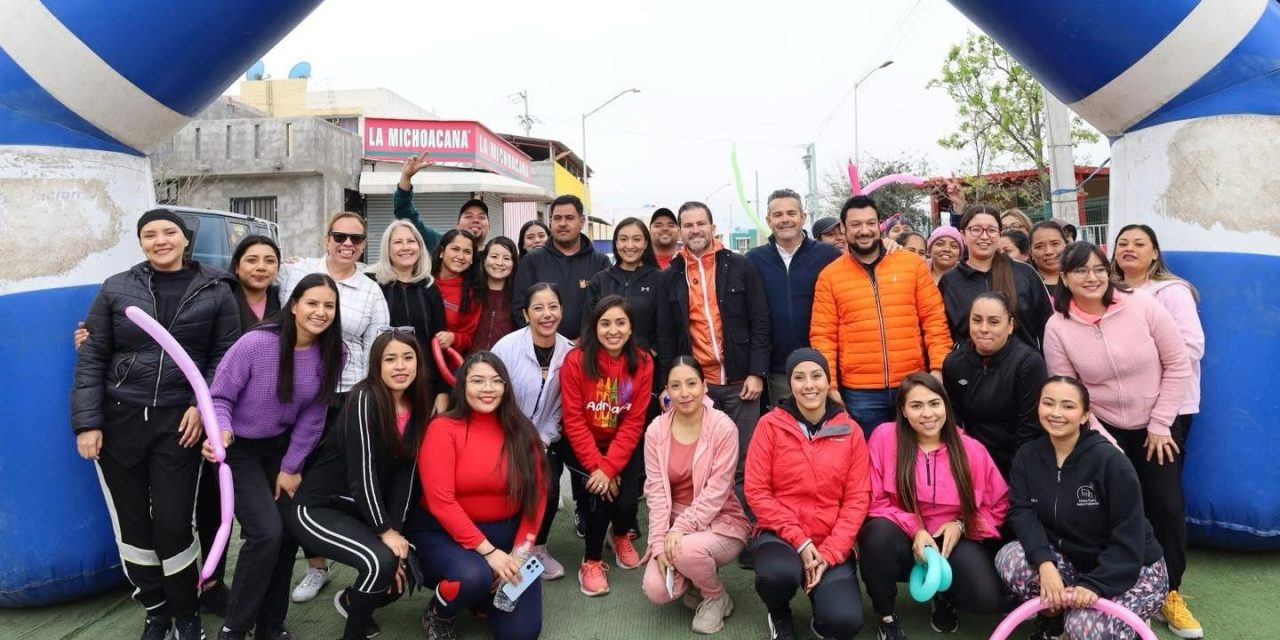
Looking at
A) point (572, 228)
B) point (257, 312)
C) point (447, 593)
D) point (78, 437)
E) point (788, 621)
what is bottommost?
point (788, 621)

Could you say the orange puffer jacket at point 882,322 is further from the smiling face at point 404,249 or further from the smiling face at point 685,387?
the smiling face at point 404,249

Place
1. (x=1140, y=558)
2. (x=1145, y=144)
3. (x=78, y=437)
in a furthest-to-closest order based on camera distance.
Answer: (x=1145, y=144) → (x=78, y=437) → (x=1140, y=558)

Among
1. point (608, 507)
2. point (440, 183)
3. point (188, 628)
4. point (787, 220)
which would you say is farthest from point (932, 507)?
point (440, 183)

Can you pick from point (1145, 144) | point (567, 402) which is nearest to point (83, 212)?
point (567, 402)

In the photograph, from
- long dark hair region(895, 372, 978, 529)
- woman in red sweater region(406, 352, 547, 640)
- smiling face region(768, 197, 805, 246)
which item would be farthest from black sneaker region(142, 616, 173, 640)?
smiling face region(768, 197, 805, 246)

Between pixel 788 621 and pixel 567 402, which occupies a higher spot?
pixel 567 402

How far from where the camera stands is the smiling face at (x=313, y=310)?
3.33 m

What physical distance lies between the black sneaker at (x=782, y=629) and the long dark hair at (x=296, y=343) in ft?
7.18

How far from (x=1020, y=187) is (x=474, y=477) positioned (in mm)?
18365

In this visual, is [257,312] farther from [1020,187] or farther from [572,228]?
[1020,187]

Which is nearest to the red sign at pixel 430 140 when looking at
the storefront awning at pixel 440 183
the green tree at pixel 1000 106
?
the storefront awning at pixel 440 183

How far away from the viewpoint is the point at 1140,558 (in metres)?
2.93

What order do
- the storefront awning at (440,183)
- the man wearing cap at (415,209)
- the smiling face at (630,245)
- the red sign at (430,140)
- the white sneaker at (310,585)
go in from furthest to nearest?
the red sign at (430,140)
the storefront awning at (440,183)
the man wearing cap at (415,209)
the smiling face at (630,245)
the white sneaker at (310,585)

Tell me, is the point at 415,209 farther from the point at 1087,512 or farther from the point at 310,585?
the point at 1087,512
